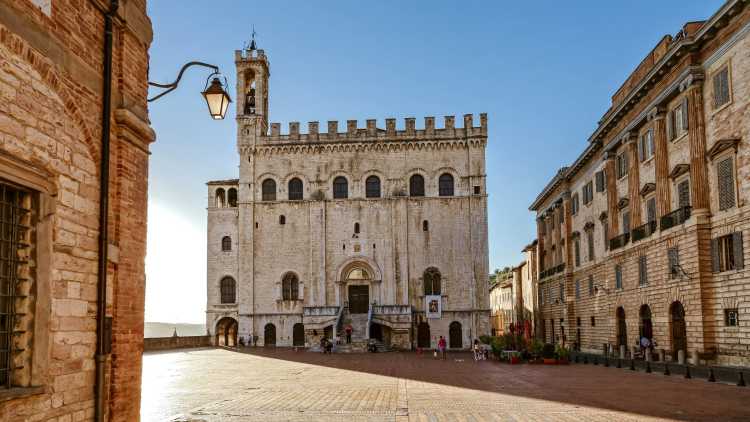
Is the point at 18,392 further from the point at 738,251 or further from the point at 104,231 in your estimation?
the point at 738,251

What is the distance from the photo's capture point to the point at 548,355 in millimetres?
32438

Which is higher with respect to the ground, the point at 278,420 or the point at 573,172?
the point at 573,172

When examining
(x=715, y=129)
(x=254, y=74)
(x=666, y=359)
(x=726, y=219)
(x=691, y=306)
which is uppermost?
(x=254, y=74)

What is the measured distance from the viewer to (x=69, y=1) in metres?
8.48

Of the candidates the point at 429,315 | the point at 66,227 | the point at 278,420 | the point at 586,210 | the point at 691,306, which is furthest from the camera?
the point at 429,315

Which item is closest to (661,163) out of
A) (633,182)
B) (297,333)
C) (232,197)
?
(633,182)

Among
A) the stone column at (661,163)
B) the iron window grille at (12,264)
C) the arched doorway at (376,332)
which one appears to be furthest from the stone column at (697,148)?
the arched doorway at (376,332)

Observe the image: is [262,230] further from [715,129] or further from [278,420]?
[278,420]

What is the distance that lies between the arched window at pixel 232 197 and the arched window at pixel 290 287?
7807 millimetres

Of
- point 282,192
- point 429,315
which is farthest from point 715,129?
point 282,192

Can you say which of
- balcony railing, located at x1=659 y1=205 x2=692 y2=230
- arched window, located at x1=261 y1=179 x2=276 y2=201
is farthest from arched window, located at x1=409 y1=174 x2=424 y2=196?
balcony railing, located at x1=659 y1=205 x2=692 y2=230

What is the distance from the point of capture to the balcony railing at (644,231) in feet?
103

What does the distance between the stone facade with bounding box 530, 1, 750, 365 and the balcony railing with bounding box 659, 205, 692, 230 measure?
0.04 metres

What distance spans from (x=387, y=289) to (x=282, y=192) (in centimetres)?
1054
